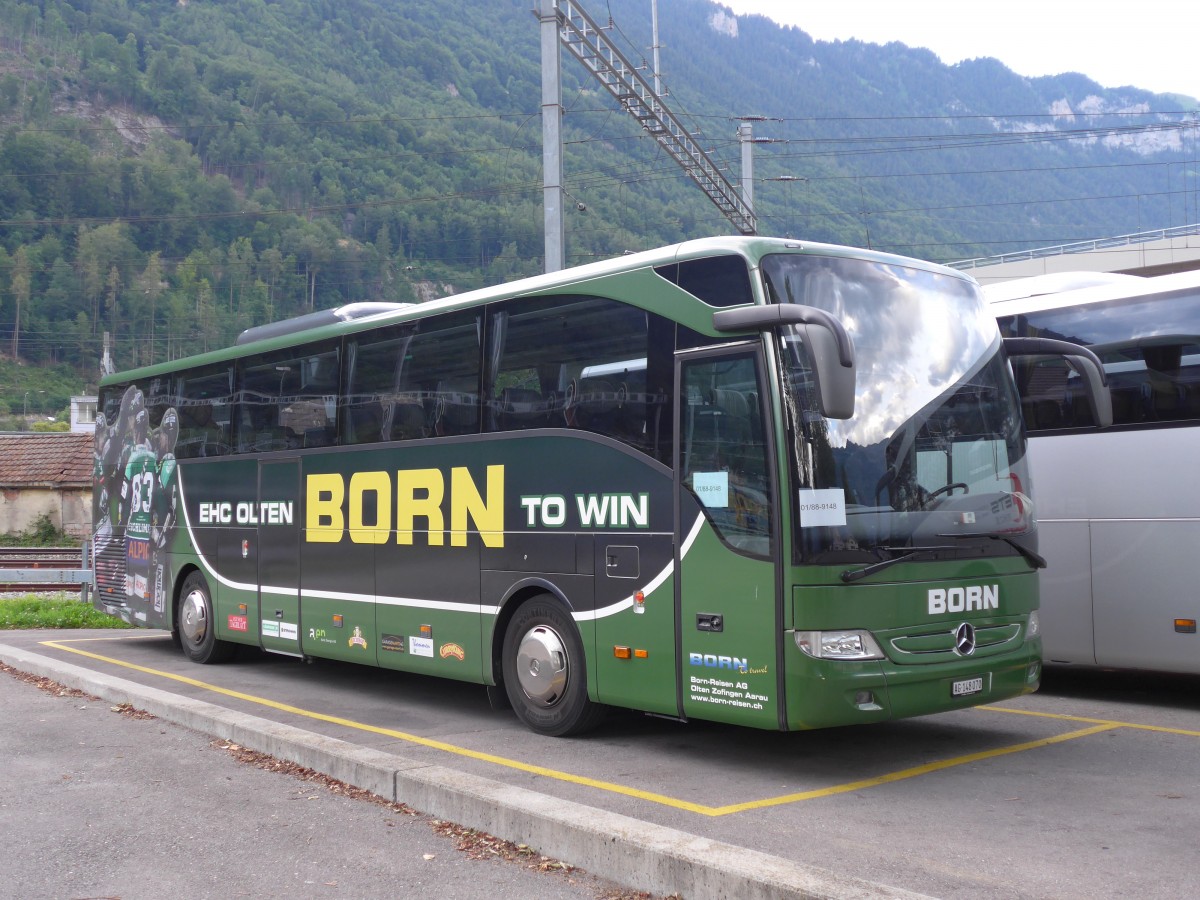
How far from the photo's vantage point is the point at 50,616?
62.4 ft

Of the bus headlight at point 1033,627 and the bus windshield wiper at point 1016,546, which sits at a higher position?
the bus windshield wiper at point 1016,546

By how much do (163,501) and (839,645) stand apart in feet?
32.1

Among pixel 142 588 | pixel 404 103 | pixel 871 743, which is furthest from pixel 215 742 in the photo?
pixel 404 103

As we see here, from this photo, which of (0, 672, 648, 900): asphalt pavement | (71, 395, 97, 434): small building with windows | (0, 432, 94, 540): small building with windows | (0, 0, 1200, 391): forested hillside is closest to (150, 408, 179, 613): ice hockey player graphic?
(0, 672, 648, 900): asphalt pavement

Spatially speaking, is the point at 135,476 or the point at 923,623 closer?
the point at 923,623

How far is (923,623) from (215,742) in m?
5.02

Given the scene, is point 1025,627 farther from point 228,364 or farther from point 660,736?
point 228,364

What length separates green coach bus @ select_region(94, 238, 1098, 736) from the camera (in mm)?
7262

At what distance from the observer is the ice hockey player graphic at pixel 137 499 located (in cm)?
1497

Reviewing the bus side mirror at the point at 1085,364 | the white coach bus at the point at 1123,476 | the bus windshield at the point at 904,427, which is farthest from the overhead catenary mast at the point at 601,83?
the bus windshield at the point at 904,427

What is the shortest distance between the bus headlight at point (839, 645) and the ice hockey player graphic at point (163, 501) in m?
9.29

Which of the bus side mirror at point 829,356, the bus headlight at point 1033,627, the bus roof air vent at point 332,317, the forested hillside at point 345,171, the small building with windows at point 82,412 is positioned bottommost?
the bus headlight at point 1033,627

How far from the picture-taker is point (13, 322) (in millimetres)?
103000

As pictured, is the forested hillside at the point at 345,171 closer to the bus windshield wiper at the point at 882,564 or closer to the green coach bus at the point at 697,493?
the green coach bus at the point at 697,493
